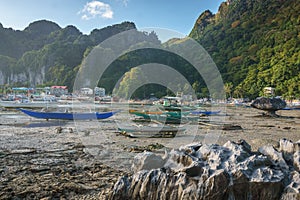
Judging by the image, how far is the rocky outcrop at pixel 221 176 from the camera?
307cm

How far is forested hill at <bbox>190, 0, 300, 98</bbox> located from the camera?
2445 inches

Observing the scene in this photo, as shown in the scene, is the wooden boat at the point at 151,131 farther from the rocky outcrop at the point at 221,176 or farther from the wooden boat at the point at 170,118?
the rocky outcrop at the point at 221,176

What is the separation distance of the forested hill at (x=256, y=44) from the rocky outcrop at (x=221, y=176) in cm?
5847

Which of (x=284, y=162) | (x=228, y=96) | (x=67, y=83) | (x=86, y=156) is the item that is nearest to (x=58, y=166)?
(x=86, y=156)

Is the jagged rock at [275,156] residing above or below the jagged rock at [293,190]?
above

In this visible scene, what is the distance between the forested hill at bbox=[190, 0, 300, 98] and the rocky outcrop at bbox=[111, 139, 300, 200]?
58468 millimetres

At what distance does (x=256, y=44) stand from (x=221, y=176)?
98432mm

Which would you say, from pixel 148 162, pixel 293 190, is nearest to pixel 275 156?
pixel 293 190

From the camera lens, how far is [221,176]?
3.08 metres

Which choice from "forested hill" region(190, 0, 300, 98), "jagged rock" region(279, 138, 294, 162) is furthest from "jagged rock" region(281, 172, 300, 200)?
"forested hill" region(190, 0, 300, 98)

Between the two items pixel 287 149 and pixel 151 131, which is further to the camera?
pixel 151 131

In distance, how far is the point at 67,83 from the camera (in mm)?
107250

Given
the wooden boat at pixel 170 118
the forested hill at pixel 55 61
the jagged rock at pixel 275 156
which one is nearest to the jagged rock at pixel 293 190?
the jagged rock at pixel 275 156

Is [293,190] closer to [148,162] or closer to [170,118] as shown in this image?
[148,162]
